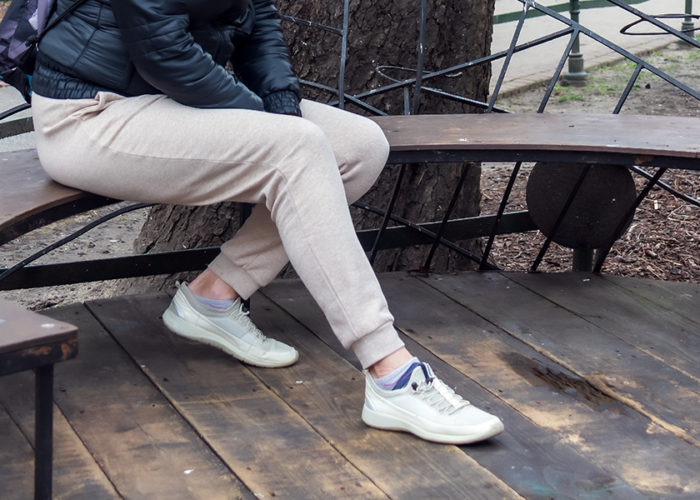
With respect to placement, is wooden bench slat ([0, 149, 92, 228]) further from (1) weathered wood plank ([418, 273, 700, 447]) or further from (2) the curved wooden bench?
(1) weathered wood plank ([418, 273, 700, 447])

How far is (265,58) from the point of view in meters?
2.58

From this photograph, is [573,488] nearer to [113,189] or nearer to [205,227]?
[113,189]

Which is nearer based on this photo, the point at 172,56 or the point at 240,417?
the point at 172,56

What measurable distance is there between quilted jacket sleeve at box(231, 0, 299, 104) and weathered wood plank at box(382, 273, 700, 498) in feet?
2.63

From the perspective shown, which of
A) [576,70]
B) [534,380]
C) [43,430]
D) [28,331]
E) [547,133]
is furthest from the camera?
[576,70]

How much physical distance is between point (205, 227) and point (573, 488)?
6.25 feet

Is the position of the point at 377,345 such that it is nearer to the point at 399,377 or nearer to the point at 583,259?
the point at 399,377

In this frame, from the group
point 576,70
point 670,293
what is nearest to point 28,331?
point 670,293

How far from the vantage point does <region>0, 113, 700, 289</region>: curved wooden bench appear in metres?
2.38

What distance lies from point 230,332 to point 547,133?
1090mm

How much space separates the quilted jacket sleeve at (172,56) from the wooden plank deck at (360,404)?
0.72 meters

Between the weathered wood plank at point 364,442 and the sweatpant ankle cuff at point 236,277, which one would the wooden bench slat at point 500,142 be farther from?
the weathered wood plank at point 364,442

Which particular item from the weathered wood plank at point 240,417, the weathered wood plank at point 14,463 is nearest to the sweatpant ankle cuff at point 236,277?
the weathered wood plank at point 240,417

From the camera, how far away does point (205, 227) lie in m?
3.61
